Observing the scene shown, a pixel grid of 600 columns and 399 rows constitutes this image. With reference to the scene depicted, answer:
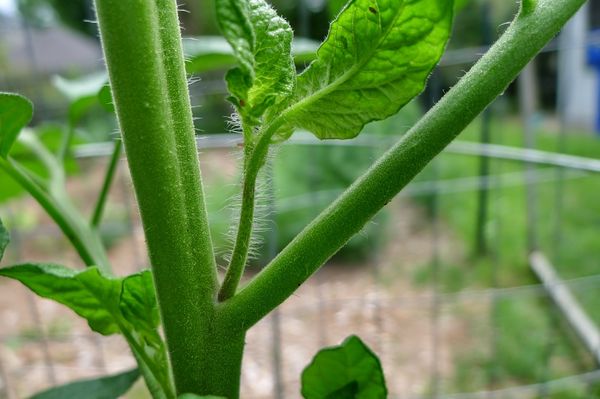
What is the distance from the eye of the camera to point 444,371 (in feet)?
4.82

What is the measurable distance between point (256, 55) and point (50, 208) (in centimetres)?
13

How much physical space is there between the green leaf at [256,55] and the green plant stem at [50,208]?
0.12 meters

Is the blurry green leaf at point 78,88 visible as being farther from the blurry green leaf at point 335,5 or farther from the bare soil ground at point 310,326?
the bare soil ground at point 310,326

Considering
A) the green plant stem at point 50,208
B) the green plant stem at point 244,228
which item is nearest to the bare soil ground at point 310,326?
the green plant stem at point 50,208

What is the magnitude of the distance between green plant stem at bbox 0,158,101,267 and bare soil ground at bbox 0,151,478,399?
2.74 ft

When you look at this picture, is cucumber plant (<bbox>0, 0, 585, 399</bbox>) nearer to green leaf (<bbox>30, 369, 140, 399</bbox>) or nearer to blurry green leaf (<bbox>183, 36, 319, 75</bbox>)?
green leaf (<bbox>30, 369, 140, 399</bbox>)

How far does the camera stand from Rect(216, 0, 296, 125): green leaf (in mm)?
142

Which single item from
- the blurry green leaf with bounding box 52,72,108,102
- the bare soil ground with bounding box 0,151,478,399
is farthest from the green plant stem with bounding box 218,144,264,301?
the bare soil ground with bounding box 0,151,478,399

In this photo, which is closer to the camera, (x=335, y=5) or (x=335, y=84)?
(x=335, y=84)

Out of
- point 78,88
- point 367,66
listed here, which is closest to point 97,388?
point 367,66

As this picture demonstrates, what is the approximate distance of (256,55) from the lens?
158 mm

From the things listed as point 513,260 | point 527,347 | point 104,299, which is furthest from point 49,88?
point 104,299

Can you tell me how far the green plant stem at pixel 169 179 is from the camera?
0.16m

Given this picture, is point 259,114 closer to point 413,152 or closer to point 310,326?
point 413,152
